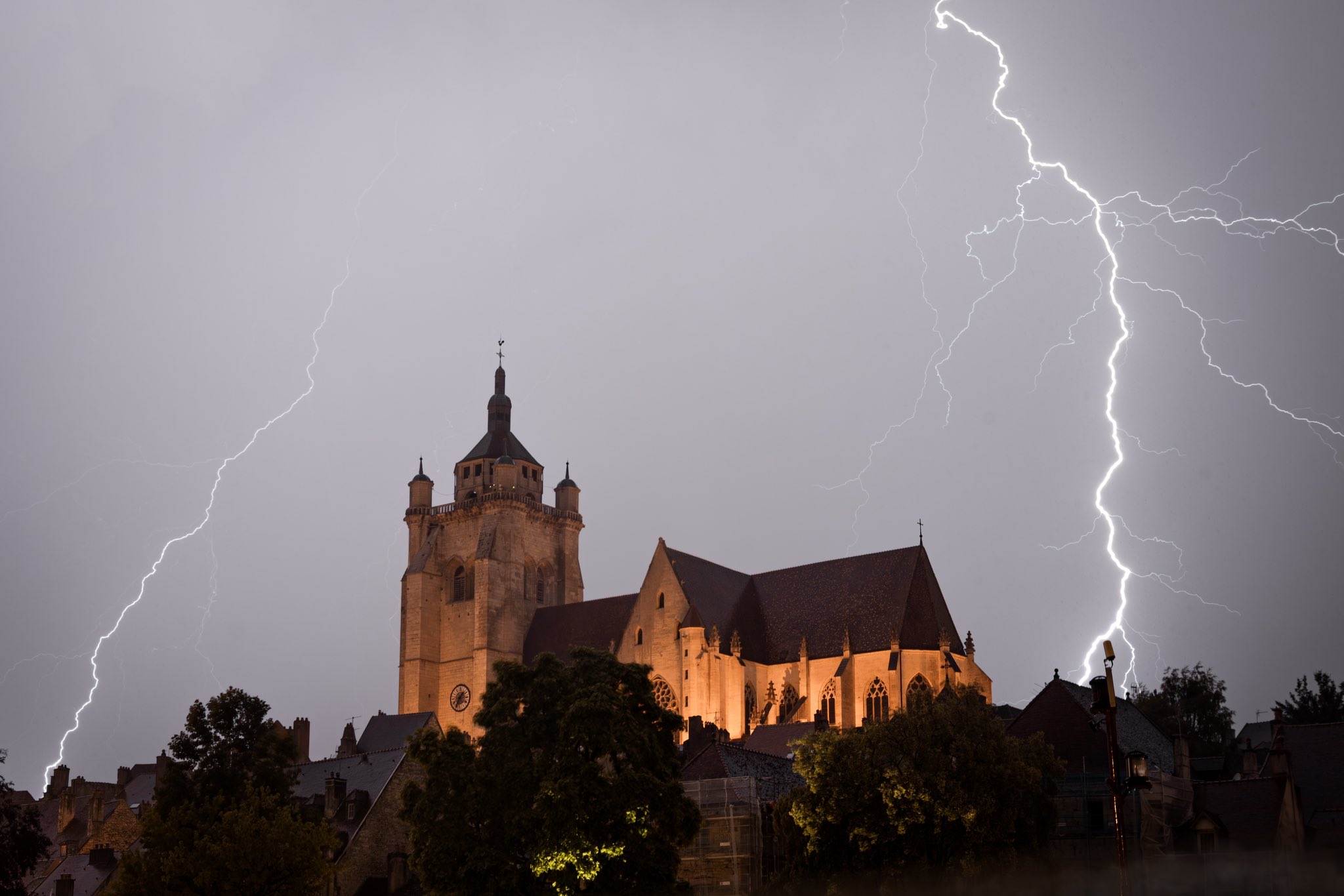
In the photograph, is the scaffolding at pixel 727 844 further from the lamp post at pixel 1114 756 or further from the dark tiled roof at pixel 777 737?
the lamp post at pixel 1114 756

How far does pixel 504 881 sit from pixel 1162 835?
20.8m

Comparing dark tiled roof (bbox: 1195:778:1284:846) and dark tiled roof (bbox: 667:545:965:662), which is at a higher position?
dark tiled roof (bbox: 667:545:965:662)

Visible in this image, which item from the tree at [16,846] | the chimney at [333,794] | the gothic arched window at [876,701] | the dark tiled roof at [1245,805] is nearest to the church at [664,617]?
the gothic arched window at [876,701]

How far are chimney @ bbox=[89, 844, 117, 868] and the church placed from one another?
75.8 ft

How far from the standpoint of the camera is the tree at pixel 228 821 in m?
44.8

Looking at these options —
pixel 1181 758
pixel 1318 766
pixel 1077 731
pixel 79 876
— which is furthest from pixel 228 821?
pixel 1318 766

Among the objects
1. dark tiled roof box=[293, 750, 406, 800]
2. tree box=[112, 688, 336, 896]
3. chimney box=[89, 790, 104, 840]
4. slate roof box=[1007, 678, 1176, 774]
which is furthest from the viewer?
chimney box=[89, 790, 104, 840]

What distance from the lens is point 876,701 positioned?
81.2 meters

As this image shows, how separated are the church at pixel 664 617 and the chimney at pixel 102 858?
23116 millimetres

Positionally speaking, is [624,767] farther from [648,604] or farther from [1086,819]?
[648,604]

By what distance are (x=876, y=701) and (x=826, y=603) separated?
27.5 ft

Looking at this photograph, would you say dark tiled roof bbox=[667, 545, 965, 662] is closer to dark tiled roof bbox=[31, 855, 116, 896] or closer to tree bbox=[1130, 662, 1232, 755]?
tree bbox=[1130, 662, 1232, 755]

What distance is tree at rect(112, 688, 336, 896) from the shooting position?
147 feet

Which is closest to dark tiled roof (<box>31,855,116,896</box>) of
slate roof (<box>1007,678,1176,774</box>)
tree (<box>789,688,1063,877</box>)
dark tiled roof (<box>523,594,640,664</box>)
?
tree (<box>789,688,1063,877</box>)
